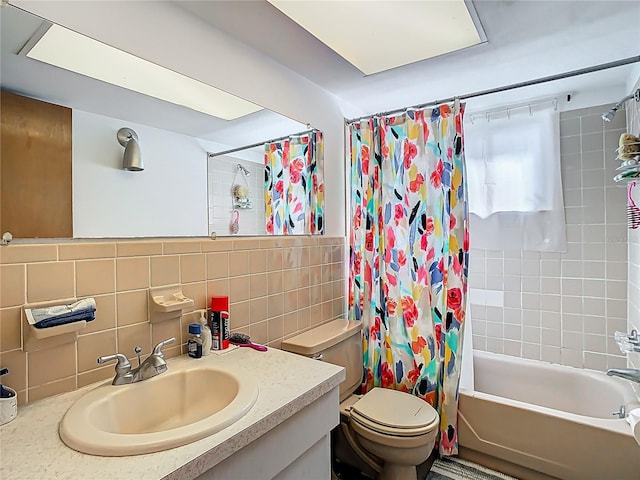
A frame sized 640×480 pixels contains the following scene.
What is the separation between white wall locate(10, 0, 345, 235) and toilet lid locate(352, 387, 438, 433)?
1.00 meters

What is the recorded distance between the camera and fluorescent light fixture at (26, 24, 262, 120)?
1.03 m

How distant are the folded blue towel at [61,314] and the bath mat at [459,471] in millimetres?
1845

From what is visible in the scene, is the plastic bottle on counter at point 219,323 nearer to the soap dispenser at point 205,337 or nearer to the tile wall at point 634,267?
the soap dispenser at point 205,337

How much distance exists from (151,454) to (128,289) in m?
0.59

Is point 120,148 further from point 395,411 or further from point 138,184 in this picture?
point 395,411

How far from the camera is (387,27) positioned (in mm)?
1445

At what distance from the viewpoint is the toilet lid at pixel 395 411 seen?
62.7 inches

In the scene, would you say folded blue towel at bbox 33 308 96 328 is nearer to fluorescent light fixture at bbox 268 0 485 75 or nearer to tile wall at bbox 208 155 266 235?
tile wall at bbox 208 155 266 235

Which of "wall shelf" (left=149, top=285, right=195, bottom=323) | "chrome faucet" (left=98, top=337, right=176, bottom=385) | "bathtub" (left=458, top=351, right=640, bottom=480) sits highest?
"wall shelf" (left=149, top=285, right=195, bottom=323)

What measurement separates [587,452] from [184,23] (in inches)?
103

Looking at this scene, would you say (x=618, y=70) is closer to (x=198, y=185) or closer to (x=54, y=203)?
(x=198, y=185)

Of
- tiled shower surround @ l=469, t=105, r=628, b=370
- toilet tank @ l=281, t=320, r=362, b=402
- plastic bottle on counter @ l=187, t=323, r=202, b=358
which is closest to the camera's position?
plastic bottle on counter @ l=187, t=323, r=202, b=358

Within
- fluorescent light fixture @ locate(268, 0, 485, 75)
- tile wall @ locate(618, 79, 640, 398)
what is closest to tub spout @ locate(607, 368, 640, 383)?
tile wall @ locate(618, 79, 640, 398)

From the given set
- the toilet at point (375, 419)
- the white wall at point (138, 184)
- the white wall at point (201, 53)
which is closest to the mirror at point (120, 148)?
the white wall at point (138, 184)
